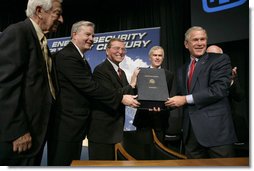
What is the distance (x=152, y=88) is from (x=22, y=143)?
0.76 metres

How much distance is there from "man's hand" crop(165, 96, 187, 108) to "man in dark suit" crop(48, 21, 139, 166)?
0.68ft

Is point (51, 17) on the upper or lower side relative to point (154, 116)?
upper

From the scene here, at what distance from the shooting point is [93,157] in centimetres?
167

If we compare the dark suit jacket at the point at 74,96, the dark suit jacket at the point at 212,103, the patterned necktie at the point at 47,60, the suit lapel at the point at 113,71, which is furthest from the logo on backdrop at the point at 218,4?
the patterned necktie at the point at 47,60

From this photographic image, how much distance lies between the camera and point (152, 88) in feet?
5.05

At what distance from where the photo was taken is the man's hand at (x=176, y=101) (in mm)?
1613

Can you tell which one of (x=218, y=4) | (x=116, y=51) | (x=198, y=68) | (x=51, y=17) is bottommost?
(x=198, y=68)

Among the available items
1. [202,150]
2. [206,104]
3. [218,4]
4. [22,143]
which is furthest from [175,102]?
[22,143]

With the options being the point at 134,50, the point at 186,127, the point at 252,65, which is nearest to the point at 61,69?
the point at 134,50

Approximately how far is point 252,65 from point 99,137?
3.32 ft

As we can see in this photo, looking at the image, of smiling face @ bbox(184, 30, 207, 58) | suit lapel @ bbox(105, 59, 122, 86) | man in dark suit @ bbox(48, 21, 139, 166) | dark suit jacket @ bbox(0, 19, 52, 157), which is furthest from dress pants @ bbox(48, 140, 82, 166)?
smiling face @ bbox(184, 30, 207, 58)

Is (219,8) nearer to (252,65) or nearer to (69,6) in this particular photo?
(252,65)

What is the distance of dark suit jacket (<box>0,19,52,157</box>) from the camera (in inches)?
42.8

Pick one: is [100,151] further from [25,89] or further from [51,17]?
[51,17]
